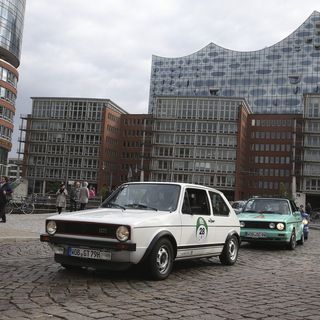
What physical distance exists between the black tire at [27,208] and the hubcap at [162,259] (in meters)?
21.0

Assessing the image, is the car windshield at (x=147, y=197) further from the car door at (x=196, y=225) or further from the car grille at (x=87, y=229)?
the car grille at (x=87, y=229)

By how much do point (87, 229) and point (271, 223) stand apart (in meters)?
8.32

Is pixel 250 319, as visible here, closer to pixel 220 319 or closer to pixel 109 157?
pixel 220 319

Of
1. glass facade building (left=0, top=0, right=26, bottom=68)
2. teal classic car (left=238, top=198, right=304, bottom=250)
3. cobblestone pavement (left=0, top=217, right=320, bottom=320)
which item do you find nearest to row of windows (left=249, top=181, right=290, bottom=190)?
glass facade building (left=0, top=0, right=26, bottom=68)

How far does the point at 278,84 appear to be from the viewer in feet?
440

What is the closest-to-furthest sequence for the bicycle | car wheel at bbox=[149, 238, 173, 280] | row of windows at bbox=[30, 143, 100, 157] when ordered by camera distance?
car wheel at bbox=[149, 238, 173, 280], the bicycle, row of windows at bbox=[30, 143, 100, 157]

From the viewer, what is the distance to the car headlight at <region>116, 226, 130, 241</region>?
756cm

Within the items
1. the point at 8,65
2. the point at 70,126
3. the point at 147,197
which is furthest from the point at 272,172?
the point at 147,197

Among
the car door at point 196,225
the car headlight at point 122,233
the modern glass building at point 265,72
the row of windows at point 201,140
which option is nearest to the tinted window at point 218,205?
the car door at point 196,225

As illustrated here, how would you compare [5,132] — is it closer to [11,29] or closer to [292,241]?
[11,29]

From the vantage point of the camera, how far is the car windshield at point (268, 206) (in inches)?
630

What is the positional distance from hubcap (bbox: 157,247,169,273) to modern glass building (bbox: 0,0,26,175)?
7737 centimetres

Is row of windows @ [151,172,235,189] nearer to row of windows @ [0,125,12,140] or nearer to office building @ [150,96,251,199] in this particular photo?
office building @ [150,96,251,199]

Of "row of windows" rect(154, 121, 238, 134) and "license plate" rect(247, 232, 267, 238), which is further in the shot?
"row of windows" rect(154, 121, 238, 134)
